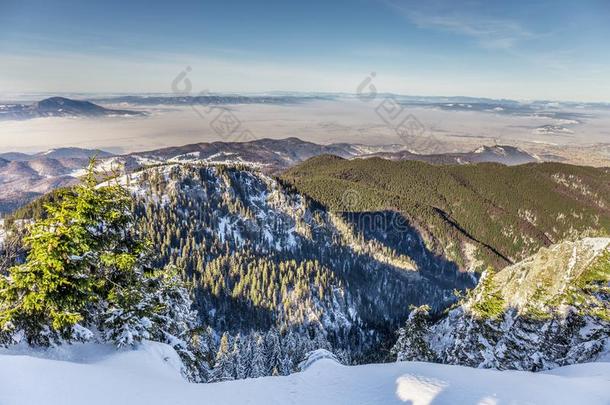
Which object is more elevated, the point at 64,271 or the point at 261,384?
the point at 64,271

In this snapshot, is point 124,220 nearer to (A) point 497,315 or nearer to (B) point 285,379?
(B) point 285,379

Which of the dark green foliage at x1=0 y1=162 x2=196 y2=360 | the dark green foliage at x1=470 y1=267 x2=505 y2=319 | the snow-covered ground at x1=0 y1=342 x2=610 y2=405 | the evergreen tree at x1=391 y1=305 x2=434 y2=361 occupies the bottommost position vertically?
the evergreen tree at x1=391 y1=305 x2=434 y2=361

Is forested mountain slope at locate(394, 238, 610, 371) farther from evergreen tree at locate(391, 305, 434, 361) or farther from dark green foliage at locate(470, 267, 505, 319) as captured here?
evergreen tree at locate(391, 305, 434, 361)

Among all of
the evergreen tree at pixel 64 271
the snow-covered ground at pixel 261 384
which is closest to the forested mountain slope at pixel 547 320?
the snow-covered ground at pixel 261 384

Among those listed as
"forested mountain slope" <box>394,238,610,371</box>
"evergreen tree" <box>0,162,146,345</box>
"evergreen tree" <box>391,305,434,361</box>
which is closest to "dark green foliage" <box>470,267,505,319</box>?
"forested mountain slope" <box>394,238,610,371</box>

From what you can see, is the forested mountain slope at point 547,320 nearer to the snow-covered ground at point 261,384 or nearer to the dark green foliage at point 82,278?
the snow-covered ground at point 261,384

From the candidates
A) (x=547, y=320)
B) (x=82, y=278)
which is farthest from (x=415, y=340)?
(x=82, y=278)

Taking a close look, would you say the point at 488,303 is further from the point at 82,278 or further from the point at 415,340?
the point at 82,278

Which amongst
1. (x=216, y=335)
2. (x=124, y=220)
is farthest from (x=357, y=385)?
(x=216, y=335)
